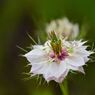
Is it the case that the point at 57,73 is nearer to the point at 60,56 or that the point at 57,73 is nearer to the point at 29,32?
the point at 60,56

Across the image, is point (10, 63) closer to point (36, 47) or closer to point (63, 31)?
point (63, 31)

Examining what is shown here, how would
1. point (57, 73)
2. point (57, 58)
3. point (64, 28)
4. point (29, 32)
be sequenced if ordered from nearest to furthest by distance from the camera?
point (57, 73), point (57, 58), point (64, 28), point (29, 32)

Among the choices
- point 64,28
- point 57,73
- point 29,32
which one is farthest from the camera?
point 29,32

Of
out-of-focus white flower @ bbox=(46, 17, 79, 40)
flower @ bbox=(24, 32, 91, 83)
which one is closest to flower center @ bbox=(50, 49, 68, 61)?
flower @ bbox=(24, 32, 91, 83)

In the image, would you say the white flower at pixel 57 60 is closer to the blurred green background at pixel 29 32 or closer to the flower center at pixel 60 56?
the flower center at pixel 60 56

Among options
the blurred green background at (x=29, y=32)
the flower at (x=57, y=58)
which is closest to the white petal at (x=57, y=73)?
the flower at (x=57, y=58)

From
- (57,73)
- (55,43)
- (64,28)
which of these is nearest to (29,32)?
(64,28)

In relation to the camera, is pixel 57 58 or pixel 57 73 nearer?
pixel 57 73
